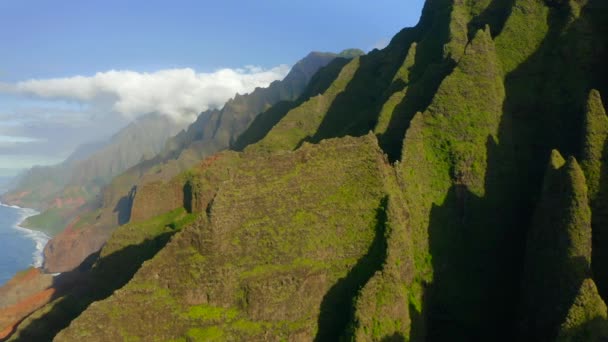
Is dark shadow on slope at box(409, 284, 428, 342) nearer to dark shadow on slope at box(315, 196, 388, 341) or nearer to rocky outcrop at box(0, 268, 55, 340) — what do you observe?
dark shadow on slope at box(315, 196, 388, 341)

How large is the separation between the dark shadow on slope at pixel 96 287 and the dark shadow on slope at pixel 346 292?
16.7 metres

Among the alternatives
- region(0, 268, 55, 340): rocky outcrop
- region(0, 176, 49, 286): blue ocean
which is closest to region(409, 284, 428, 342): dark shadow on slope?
region(0, 268, 55, 340): rocky outcrop

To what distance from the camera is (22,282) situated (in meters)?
66.2

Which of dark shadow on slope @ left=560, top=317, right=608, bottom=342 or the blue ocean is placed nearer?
dark shadow on slope @ left=560, top=317, right=608, bottom=342

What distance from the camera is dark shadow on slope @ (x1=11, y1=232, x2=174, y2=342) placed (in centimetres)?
3584

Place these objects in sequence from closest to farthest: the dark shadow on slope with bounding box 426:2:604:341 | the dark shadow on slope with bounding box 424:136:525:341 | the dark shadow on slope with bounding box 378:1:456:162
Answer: the dark shadow on slope with bounding box 424:136:525:341 < the dark shadow on slope with bounding box 426:2:604:341 < the dark shadow on slope with bounding box 378:1:456:162

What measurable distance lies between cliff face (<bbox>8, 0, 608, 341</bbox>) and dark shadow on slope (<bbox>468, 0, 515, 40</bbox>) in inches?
81.7

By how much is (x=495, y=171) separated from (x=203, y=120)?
164291 millimetres

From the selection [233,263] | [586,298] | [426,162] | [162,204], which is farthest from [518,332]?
[162,204]

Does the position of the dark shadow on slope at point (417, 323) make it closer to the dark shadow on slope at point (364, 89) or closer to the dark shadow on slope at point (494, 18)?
the dark shadow on slope at point (364, 89)

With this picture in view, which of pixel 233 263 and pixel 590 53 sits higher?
pixel 590 53

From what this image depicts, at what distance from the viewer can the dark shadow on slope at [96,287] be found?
1411 inches

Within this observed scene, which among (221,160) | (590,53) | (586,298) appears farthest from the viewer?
(221,160)

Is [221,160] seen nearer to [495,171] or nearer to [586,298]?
[495,171]
